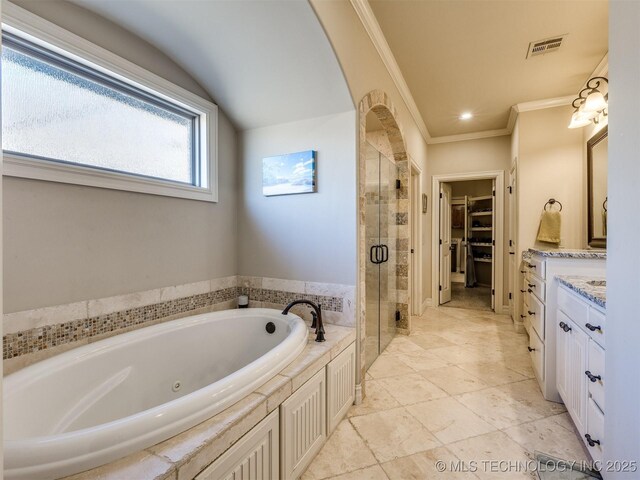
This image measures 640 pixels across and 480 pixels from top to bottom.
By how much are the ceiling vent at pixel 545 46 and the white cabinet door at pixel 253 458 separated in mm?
3206

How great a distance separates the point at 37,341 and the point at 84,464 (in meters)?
0.88


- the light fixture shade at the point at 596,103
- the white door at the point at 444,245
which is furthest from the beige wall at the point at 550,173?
the white door at the point at 444,245

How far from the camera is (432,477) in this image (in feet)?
5.04

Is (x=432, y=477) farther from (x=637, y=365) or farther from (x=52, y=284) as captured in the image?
(x=52, y=284)

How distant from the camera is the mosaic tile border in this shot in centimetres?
146

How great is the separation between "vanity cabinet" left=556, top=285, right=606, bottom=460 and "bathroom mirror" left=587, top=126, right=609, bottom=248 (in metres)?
1.27

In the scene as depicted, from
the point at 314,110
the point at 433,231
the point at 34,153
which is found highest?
the point at 314,110

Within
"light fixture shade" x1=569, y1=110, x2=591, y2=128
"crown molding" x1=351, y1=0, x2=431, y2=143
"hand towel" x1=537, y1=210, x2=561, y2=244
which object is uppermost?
"crown molding" x1=351, y1=0, x2=431, y2=143

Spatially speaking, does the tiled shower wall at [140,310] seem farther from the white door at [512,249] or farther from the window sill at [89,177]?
the white door at [512,249]

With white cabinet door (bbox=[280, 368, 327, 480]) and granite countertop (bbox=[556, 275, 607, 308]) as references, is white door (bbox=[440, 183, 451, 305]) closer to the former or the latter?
granite countertop (bbox=[556, 275, 607, 308])

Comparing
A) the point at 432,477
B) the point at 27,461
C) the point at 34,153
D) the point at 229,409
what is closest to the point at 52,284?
the point at 34,153

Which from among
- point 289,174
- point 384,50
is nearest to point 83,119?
point 289,174

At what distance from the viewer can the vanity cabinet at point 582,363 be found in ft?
4.74

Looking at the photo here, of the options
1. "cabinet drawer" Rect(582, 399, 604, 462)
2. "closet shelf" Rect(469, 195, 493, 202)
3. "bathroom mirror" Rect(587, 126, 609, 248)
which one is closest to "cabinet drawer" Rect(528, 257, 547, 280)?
"bathroom mirror" Rect(587, 126, 609, 248)
